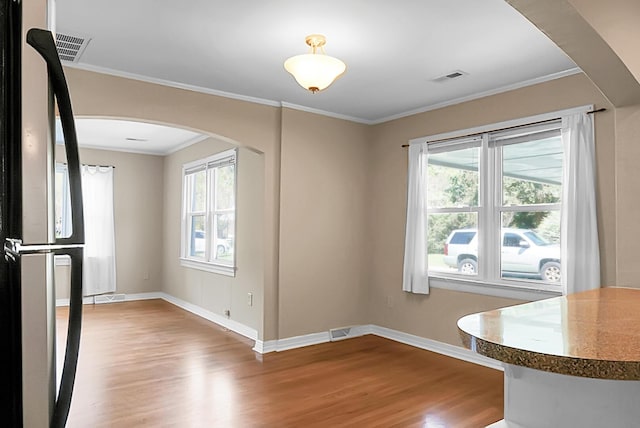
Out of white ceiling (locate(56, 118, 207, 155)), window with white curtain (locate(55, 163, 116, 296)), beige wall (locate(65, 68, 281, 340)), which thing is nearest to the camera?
beige wall (locate(65, 68, 281, 340))

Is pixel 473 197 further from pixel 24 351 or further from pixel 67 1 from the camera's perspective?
pixel 24 351

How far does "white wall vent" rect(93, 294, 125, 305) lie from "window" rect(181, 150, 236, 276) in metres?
1.39

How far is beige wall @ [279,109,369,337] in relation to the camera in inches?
192

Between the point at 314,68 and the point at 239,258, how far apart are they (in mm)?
3242

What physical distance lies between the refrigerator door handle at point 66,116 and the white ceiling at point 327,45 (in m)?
2.05

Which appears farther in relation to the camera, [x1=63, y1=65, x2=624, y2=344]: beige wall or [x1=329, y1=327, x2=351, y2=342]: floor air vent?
[x1=329, y1=327, x2=351, y2=342]: floor air vent

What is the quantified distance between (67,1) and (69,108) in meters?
2.26

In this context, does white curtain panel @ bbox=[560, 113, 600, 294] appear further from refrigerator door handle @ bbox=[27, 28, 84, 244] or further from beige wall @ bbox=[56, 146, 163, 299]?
beige wall @ bbox=[56, 146, 163, 299]

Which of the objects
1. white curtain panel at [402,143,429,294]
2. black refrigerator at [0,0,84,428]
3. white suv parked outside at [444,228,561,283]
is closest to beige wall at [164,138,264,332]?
white curtain panel at [402,143,429,294]

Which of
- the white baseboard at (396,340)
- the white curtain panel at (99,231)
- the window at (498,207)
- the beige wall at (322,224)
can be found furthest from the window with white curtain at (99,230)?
the window at (498,207)

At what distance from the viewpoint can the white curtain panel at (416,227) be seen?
483 cm

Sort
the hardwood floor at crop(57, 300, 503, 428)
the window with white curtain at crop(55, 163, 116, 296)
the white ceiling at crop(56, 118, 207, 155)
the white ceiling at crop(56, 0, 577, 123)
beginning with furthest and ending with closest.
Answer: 1. the window with white curtain at crop(55, 163, 116, 296)
2. the white ceiling at crop(56, 118, 207, 155)
3. the hardwood floor at crop(57, 300, 503, 428)
4. the white ceiling at crop(56, 0, 577, 123)

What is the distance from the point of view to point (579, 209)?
3586 millimetres

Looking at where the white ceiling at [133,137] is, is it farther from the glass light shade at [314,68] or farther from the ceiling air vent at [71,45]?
the glass light shade at [314,68]
